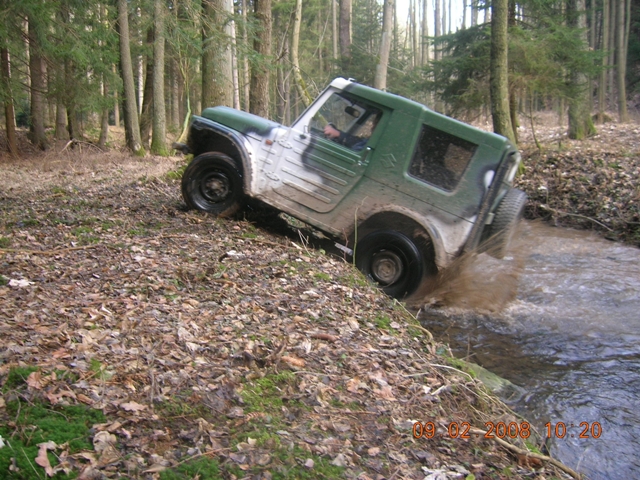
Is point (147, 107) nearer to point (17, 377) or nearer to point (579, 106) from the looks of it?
point (579, 106)

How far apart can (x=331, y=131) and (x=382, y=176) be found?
36.3 inches

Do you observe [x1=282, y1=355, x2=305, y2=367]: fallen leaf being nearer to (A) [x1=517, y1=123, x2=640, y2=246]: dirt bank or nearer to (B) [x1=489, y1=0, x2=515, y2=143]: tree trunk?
(A) [x1=517, y1=123, x2=640, y2=246]: dirt bank

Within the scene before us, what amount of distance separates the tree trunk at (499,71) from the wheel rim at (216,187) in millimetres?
7872

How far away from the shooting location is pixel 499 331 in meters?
6.83

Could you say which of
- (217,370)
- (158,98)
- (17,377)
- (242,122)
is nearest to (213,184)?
(242,122)

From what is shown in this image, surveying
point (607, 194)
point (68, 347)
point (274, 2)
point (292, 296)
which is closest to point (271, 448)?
point (68, 347)

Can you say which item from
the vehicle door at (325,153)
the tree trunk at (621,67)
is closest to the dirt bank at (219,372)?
the vehicle door at (325,153)

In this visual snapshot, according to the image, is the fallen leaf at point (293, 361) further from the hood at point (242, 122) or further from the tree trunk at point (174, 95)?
the tree trunk at point (174, 95)

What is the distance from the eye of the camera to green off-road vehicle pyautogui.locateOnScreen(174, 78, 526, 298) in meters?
6.90

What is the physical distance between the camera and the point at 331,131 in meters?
7.38

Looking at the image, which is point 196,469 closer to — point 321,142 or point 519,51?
point 321,142

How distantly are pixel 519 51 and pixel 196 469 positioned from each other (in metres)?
15.0

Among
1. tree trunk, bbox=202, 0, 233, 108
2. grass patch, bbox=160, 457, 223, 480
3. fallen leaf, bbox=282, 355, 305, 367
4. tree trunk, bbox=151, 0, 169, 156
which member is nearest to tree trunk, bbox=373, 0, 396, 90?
tree trunk, bbox=151, 0, 169, 156

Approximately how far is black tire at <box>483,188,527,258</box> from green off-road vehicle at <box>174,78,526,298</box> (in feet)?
0.04
